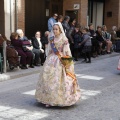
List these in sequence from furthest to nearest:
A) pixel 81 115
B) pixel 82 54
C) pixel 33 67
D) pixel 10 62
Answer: pixel 82 54 < pixel 33 67 < pixel 10 62 < pixel 81 115

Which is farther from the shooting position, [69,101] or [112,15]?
[112,15]

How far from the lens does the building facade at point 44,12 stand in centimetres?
1374

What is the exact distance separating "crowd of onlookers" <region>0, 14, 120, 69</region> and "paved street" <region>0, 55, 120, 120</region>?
2.39 ft

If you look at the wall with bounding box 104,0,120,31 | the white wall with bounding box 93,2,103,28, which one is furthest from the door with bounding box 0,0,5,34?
the wall with bounding box 104,0,120,31

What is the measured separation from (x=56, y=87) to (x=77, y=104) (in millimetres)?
755

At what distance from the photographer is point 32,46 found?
41.4 ft

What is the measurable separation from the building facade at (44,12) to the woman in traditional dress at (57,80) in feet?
23.0

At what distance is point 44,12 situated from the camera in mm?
16828

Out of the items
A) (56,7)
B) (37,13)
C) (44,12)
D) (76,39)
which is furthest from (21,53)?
(56,7)

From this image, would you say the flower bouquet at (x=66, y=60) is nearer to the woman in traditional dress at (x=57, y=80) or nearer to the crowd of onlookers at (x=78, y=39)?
the woman in traditional dress at (x=57, y=80)

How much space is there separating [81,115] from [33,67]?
6.04 m

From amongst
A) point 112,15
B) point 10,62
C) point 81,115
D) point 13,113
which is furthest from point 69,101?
point 112,15

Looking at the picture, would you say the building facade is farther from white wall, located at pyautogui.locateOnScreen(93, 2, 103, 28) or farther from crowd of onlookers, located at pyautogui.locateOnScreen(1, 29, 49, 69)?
crowd of onlookers, located at pyautogui.locateOnScreen(1, 29, 49, 69)

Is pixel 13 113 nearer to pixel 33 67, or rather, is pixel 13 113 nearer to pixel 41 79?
pixel 41 79
